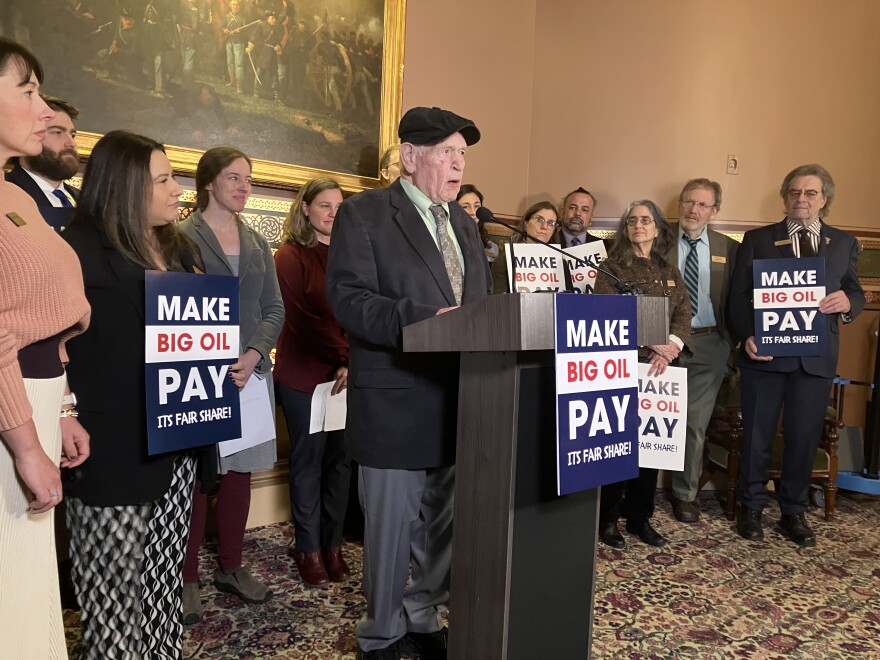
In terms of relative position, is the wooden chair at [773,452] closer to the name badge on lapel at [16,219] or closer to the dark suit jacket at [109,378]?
the dark suit jacket at [109,378]

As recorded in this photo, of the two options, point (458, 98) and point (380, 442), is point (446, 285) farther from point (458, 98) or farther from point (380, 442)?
point (458, 98)

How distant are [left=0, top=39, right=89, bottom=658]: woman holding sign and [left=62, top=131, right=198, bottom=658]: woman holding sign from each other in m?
0.26

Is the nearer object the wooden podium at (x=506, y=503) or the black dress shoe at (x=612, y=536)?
the wooden podium at (x=506, y=503)

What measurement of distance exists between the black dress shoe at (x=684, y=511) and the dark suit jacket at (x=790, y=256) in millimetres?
895

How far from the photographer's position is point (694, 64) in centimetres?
462

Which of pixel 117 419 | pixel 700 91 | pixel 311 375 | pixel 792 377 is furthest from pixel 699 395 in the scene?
pixel 117 419

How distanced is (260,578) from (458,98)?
3.28 meters

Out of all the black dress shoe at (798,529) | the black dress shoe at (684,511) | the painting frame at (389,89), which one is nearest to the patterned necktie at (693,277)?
the black dress shoe at (684,511)

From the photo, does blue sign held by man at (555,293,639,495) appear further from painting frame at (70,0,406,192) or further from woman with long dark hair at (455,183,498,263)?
painting frame at (70,0,406,192)

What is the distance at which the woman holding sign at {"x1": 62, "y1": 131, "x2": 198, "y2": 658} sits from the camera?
5.36ft

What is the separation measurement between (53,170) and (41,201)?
18cm

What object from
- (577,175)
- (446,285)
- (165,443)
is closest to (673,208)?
(577,175)

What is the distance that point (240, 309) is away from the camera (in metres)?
2.63

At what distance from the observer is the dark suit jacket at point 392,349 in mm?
1903
